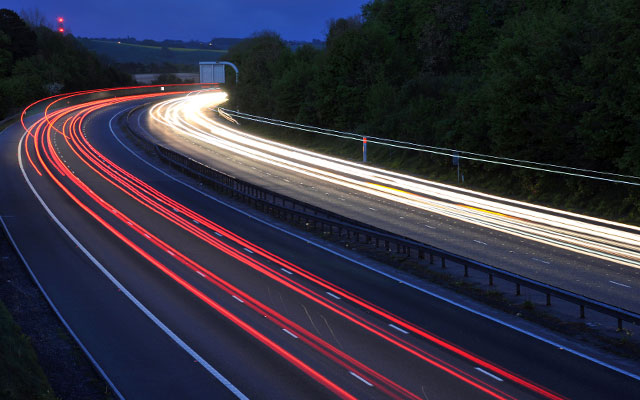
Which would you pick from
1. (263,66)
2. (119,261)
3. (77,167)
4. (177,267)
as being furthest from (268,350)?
(263,66)

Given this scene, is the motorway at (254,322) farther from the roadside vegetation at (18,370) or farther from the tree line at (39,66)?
the tree line at (39,66)

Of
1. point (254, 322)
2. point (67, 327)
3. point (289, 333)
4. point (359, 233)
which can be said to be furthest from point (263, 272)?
point (67, 327)

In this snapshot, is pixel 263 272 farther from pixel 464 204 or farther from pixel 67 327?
pixel 464 204

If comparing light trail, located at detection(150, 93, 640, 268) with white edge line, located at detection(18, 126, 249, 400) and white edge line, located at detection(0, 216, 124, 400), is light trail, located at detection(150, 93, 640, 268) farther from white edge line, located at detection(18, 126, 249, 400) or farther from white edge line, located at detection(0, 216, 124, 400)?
white edge line, located at detection(0, 216, 124, 400)

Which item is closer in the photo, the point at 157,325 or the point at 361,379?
the point at 361,379

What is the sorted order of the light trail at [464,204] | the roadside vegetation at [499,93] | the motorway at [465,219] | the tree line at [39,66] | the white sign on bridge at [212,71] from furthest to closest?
the white sign on bridge at [212,71], the tree line at [39,66], the roadside vegetation at [499,93], the light trail at [464,204], the motorway at [465,219]

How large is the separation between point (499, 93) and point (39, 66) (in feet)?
325

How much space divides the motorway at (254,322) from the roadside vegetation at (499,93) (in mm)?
18388

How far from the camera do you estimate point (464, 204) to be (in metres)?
36.1

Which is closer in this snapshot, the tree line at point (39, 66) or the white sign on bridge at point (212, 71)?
the tree line at point (39, 66)

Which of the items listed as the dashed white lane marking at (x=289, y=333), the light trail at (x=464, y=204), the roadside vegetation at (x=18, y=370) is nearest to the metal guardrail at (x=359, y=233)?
the light trail at (x=464, y=204)

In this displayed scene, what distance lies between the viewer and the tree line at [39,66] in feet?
330

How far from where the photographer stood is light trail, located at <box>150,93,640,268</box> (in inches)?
1065

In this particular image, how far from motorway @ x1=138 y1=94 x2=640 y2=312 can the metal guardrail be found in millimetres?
2265
